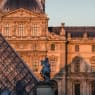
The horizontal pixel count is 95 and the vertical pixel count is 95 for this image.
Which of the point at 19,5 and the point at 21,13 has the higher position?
the point at 19,5

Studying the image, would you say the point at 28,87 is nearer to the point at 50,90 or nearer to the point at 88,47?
the point at 88,47

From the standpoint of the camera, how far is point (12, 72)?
37781 mm

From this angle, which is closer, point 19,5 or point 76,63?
point 76,63

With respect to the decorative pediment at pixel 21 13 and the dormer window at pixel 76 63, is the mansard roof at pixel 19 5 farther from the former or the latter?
the dormer window at pixel 76 63

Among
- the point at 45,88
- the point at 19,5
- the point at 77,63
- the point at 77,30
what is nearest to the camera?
the point at 45,88

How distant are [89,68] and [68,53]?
2.52m

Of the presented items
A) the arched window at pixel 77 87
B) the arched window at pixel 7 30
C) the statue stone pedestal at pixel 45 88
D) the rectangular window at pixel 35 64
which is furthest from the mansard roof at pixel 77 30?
the statue stone pedestal at pixel 45 88

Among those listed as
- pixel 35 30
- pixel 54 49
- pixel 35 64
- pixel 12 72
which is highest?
pixel 35 30

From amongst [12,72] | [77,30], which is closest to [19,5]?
[77,30]

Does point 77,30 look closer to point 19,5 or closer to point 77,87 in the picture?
point 77,87

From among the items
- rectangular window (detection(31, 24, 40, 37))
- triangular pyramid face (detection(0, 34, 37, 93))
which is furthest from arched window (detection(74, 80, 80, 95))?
triangular pyramid face (detection(0, 34, 37, 93))

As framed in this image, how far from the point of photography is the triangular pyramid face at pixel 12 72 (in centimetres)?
3762

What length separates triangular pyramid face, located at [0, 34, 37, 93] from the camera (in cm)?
3762

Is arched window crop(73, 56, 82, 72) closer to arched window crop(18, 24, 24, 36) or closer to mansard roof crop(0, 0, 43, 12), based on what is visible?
arched window crop(18, 24, 24, 36)
